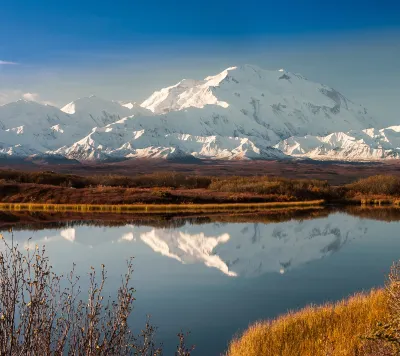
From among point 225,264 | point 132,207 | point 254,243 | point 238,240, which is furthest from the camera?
point 132,207

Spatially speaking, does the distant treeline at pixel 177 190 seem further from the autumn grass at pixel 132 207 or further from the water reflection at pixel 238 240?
the water reflection at pixel 238 240

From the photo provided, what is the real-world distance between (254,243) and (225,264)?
7680mm

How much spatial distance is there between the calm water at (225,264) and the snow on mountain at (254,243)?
0.06 meters

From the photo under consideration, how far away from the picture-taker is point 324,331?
1584 cm

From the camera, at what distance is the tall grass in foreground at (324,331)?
1334cm

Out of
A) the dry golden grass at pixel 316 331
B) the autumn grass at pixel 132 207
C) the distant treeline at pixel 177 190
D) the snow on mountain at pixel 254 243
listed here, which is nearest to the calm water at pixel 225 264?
the snow on mountain at pixel 254 243

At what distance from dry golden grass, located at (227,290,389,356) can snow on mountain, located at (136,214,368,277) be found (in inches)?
358

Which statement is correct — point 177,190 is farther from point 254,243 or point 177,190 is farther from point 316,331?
point 316,331

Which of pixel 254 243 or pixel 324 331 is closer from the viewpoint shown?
pixel 324 331

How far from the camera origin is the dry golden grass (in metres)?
14.1

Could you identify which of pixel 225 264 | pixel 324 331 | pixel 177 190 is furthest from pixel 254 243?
pixel 177 190

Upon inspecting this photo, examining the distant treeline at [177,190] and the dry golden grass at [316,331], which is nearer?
the dry golden grass at [316,331]

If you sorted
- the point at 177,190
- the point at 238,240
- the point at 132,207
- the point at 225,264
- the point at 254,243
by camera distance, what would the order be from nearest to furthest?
the point at 225,264 → the point at 254,243 → the point at 238,240 → the point at 132,207 → the point at 177,190

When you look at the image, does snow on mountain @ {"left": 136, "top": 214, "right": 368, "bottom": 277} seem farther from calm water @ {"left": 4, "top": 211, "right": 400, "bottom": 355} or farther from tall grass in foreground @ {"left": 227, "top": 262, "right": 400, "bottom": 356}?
tall grass in foreground @ {"left": 227, "top": 262, "right": 400, "bottom": 356}
